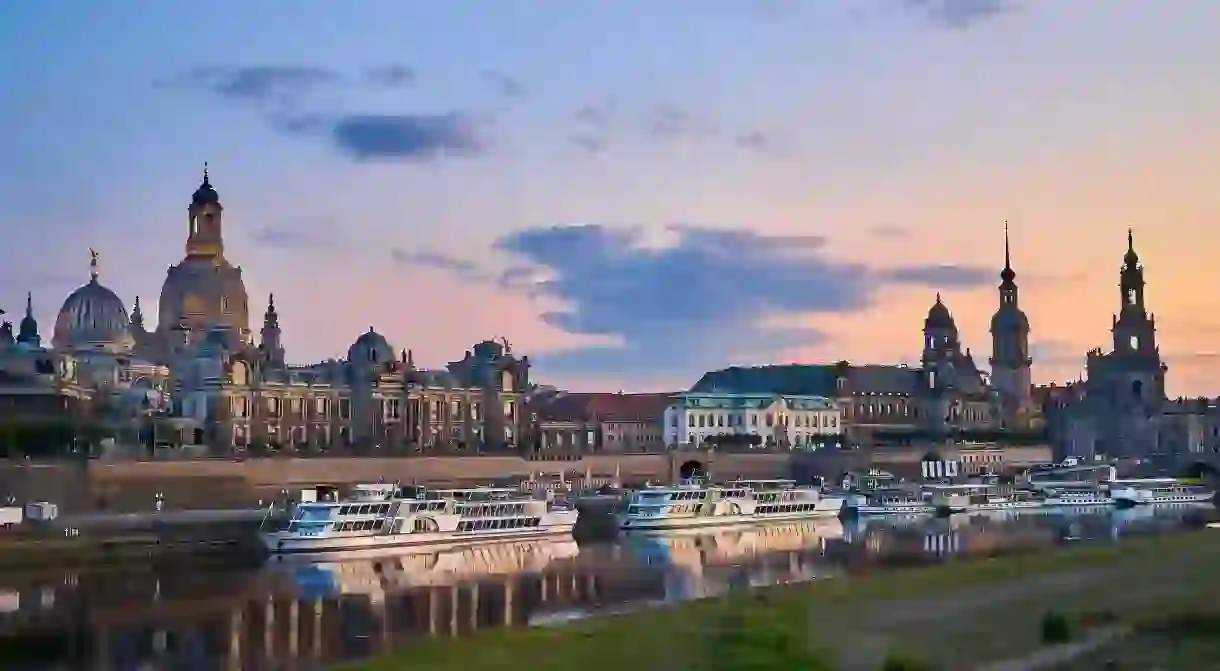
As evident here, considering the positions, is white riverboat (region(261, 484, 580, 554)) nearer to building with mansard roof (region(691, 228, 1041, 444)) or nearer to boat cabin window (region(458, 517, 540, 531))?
boat cabin window (region(458, 517, 540, 531))

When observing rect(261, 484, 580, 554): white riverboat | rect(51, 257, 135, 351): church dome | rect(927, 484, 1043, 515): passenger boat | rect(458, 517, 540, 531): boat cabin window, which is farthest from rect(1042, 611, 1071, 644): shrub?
rect(51, 257, 135, 351): church dome

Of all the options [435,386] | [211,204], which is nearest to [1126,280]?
[435,386]

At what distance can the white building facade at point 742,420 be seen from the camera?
127m

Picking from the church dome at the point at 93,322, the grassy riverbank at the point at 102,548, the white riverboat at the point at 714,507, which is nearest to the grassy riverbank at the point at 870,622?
the grassy riverbank at the point at 102,548

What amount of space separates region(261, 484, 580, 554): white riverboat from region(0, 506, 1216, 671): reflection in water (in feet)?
3.43

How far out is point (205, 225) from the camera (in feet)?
372

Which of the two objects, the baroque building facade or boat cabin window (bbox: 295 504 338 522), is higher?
the baroque building facade

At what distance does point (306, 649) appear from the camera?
33.8 meters

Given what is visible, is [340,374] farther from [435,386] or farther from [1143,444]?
[1143,444]

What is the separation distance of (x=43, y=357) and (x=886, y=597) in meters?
62.9

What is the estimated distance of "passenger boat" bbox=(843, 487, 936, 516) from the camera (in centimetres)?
8406

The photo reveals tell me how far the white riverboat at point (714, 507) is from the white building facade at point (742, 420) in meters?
45.1

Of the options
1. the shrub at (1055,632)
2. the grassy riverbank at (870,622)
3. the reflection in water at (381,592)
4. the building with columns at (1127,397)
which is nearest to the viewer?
the grassy riverbank at (870,622)

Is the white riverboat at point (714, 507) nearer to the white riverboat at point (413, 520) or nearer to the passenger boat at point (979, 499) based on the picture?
the white riverboat at point (413, 520)
